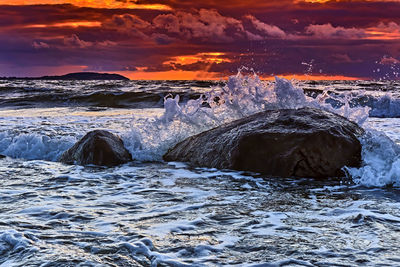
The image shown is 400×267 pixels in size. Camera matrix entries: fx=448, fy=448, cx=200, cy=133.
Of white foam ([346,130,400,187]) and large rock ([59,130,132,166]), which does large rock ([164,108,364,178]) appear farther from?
large rock ([59,130,132,166])

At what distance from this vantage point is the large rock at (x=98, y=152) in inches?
233

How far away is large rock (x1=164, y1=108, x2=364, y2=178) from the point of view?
5008mm

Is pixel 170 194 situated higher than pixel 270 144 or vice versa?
pixel 270 144

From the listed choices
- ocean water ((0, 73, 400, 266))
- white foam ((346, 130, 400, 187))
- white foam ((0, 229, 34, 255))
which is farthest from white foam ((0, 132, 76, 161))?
white foam ((346, 130, 400, 187))

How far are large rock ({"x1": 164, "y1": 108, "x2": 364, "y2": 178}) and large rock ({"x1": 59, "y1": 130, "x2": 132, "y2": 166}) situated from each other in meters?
1.03

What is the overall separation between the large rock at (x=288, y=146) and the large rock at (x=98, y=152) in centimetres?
103

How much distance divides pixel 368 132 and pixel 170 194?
279 centimetres

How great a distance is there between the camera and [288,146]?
5082 mm

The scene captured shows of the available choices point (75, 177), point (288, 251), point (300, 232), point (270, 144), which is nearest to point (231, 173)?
point (270, 144)

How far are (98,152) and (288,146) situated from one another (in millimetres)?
2505

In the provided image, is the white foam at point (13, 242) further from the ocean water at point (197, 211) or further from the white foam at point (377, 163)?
the white foam at point (377, 163)

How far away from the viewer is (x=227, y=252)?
267 centimetres

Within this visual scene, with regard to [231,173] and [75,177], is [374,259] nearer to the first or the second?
[231,173]

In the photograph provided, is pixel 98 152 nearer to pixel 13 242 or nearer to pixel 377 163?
pixel 13 242
